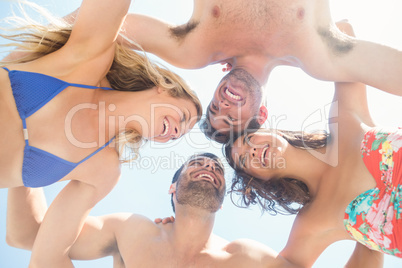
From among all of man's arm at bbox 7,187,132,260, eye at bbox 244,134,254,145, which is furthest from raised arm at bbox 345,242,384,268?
→ man's arm at bbox 7,187,132,260

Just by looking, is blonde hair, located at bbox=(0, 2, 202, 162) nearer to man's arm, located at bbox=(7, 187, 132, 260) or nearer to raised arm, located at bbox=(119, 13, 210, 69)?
raised arm, located at bbox=(119, 13, 210, 69)

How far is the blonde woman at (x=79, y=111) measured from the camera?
2.30 meters

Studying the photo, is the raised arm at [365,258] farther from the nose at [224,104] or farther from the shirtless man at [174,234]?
the nose at [224,104]

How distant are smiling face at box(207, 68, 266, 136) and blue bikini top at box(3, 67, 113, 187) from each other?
4.30 ft

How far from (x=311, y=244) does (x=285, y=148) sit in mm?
942

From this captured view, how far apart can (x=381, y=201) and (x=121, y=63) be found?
2462 millimetres

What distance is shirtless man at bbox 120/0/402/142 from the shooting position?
2.92 metres

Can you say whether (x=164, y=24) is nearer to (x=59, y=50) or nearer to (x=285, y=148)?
(x=59, y=50)

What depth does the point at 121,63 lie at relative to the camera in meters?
2.82

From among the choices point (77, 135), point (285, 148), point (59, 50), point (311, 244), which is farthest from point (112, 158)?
point (311, 244)

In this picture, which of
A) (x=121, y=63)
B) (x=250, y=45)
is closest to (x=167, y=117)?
(x=121, y=63)

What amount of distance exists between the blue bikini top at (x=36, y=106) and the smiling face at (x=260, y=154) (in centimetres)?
159

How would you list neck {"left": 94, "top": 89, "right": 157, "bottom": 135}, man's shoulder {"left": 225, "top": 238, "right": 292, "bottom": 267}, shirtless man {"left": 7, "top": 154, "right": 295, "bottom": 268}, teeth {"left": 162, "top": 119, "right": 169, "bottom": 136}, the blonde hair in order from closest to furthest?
the blonde hair → neck {"left": 94, "top": 89, "right": 157, "bottom": 135} → teeth {"left": 162, "top": 119, "right": 169, "bottom": 136} → man's shoulder {"left": 225, "top": 238, "right": 292, "bottom": 267} → shirtless man {"left": 7, "top": 154, "right": 295, "bottom": 268}

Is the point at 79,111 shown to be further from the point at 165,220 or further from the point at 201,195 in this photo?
the point at 165,220
